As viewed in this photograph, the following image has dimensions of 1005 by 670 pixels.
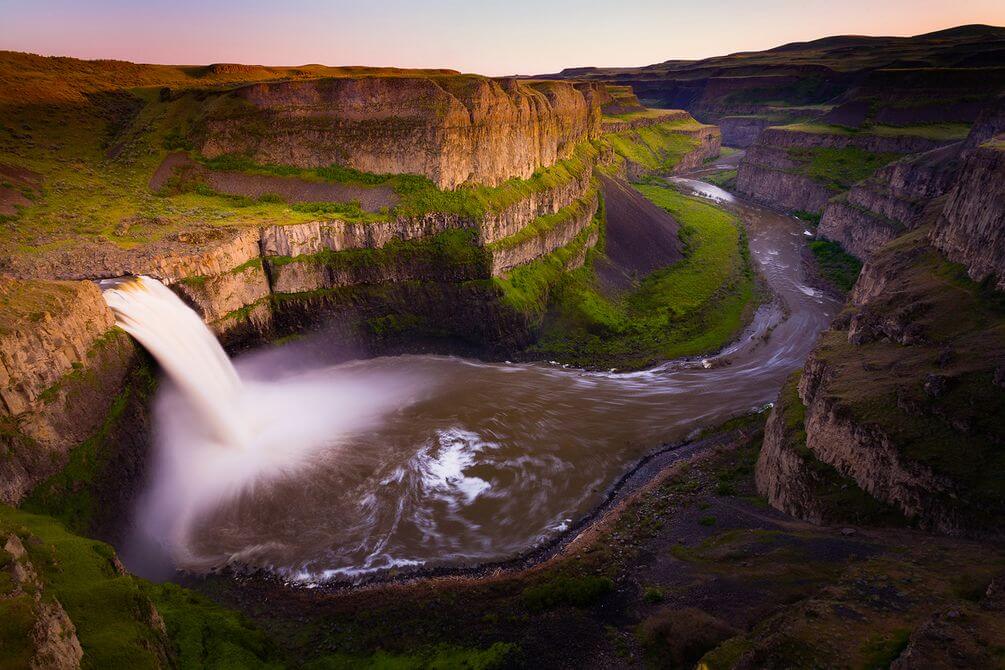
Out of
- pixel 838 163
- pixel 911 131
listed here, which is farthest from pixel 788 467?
pixel 911 131

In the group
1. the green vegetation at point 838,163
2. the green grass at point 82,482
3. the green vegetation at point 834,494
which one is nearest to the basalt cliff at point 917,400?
the green vegetation at point 834,494

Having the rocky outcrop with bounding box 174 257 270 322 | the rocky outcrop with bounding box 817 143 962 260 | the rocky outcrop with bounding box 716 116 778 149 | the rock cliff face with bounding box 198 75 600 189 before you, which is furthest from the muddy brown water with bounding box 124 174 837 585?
the rocky outcrop with bounding box 716 116 778 149

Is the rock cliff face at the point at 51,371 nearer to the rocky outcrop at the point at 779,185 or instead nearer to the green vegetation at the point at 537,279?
the green vegetation at the point at 537,279

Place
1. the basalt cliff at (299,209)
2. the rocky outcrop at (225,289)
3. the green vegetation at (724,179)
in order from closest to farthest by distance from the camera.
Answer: the rocky outcrop at (225,289) → the basalt cliff at (299,209) → the green vegetation at (724,179)

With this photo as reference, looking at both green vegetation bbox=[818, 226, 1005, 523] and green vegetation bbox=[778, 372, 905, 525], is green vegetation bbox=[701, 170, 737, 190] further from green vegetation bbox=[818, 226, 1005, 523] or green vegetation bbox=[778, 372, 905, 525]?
green vegetation bbox=[778, 372, 905, 525]

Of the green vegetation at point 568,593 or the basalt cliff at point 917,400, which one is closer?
the basalt cliff at point 917,400

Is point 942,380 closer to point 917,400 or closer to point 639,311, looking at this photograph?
point 917,400

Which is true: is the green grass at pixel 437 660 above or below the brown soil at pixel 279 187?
below
